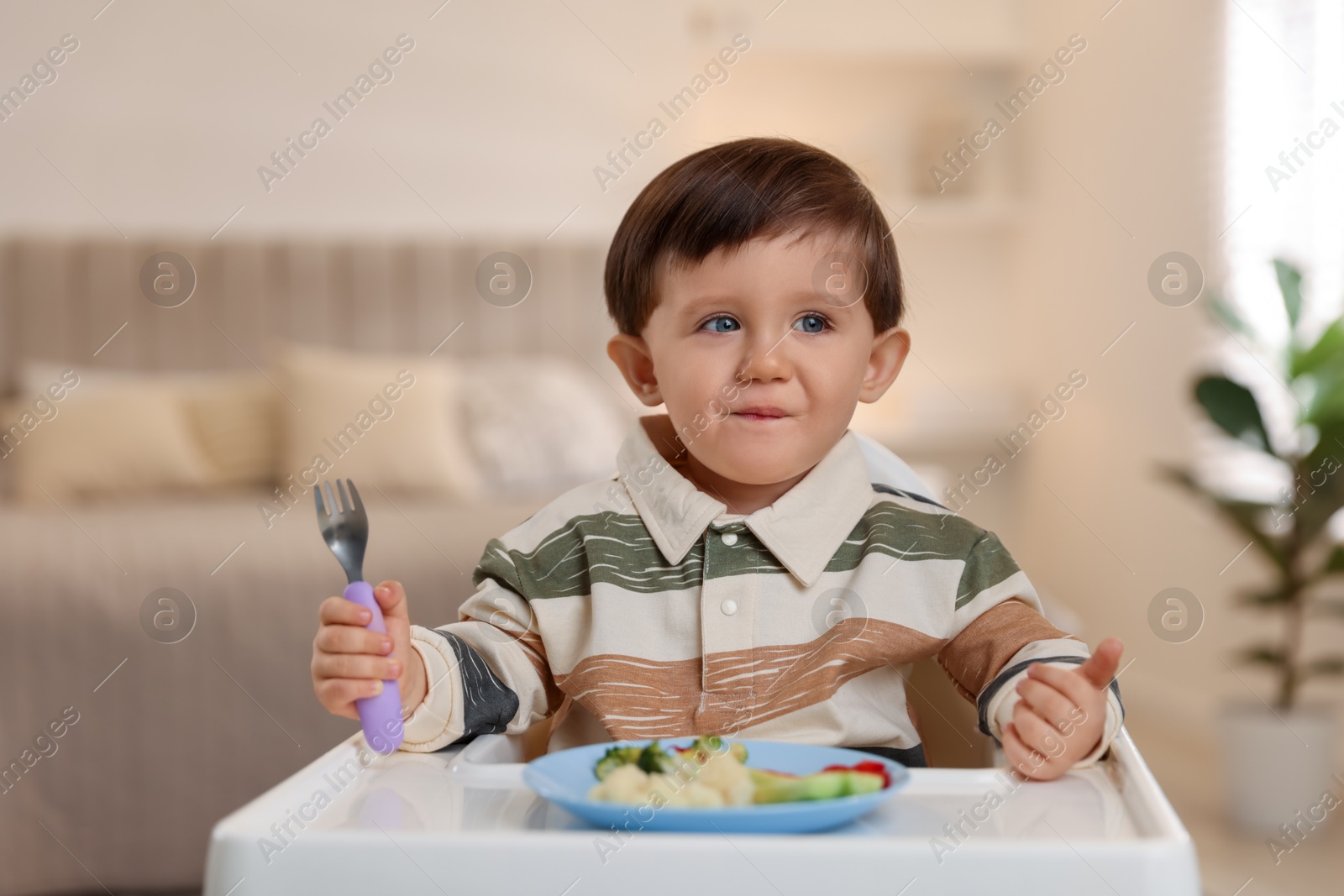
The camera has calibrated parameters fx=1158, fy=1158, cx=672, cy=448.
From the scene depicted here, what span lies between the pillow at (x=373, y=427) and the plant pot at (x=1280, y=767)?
162 cm

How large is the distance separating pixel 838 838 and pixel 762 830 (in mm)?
39

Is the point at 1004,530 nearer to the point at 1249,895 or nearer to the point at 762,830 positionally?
the point at 1249,895

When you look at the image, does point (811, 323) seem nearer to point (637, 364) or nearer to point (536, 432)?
point (637, 364)

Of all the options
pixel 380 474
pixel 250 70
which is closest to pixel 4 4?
pixel 250 70

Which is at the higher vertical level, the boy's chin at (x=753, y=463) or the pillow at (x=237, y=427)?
the pillow at (x=237, y=427)

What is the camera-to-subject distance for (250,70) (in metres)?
3.26

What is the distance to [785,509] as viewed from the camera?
2.81 ft

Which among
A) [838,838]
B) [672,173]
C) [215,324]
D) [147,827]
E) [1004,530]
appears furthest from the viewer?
[1004,530]

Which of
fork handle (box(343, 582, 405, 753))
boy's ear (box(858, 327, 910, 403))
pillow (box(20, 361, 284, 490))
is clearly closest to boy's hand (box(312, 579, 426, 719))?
fork handle (box(343, 582, 405, 753))

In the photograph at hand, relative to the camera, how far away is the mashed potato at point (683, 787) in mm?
518

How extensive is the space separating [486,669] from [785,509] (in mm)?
246

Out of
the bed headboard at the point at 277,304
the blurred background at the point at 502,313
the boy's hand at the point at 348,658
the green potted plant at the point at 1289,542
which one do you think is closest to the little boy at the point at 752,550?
the boy's hand at the point at 348,658

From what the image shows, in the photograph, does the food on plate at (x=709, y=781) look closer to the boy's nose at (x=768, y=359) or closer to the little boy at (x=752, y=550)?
the little boy at (x=752, y=550)

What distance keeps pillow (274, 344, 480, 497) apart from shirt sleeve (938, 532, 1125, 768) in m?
1.81
